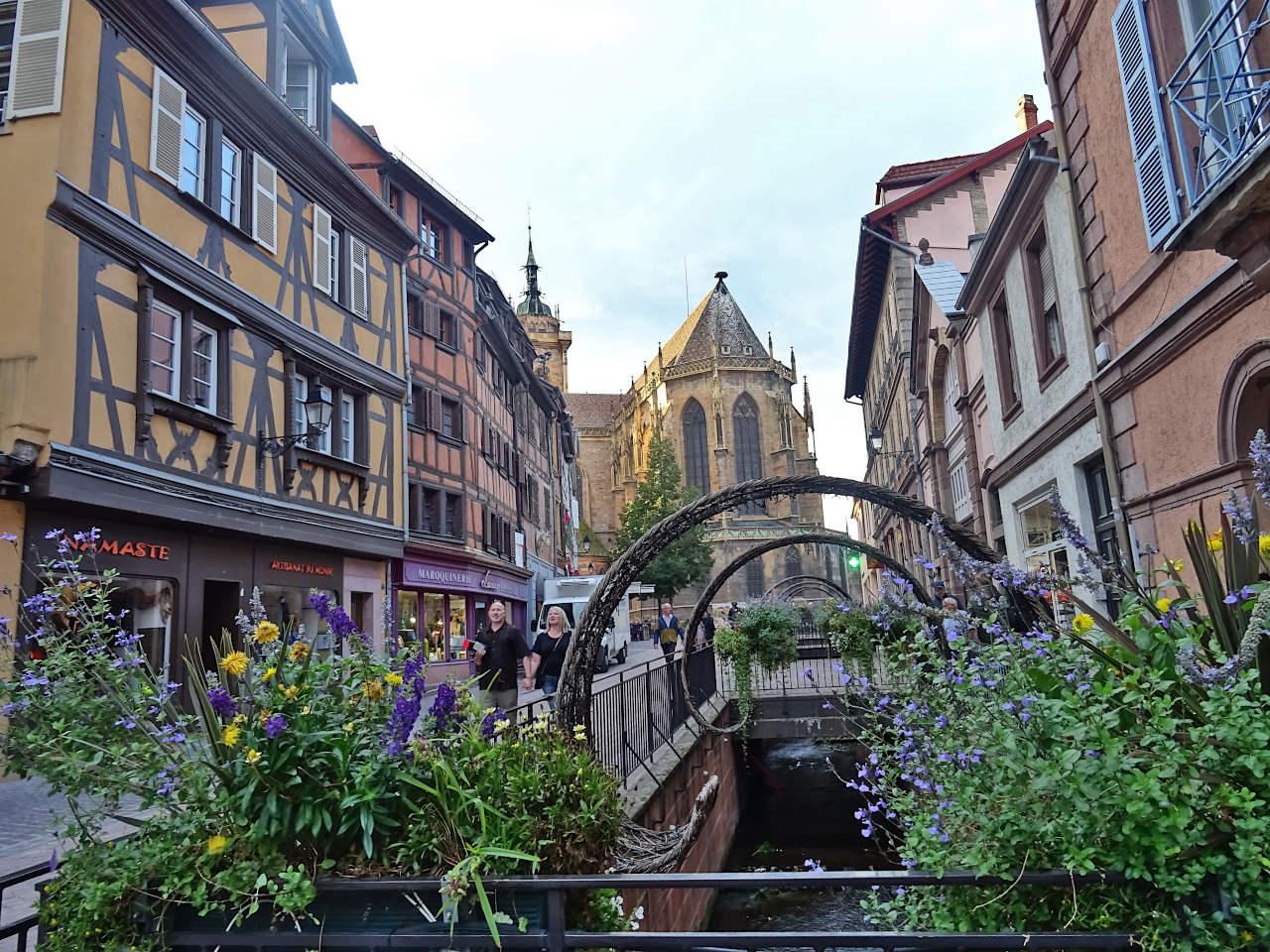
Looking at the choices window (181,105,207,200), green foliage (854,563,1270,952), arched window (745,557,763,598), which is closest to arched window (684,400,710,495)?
arched window (745,557,763,598)

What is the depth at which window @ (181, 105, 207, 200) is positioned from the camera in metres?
11.8

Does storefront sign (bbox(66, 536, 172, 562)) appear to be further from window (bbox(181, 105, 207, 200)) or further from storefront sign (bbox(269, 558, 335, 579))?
window (bbox(181, 105, 207, 200))

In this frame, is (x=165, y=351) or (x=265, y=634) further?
(x=165, y=351)

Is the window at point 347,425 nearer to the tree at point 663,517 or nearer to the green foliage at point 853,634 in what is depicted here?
the green foliage at point 853,634

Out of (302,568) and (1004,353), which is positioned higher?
(1004,353)

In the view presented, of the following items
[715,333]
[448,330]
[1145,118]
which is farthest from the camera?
[715,333]

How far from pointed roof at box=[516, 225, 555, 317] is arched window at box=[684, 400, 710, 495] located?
1281 centimetres

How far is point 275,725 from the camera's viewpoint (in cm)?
249

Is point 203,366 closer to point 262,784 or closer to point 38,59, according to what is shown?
point 38,59

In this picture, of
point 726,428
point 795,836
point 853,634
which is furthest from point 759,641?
point 726,428

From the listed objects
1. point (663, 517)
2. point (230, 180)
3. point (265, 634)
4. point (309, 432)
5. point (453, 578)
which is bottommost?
point (265, 634)

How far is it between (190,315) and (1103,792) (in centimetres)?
1219

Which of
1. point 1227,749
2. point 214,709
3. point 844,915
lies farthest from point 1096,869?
point 844,915

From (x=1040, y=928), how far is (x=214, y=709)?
253 centimetres
